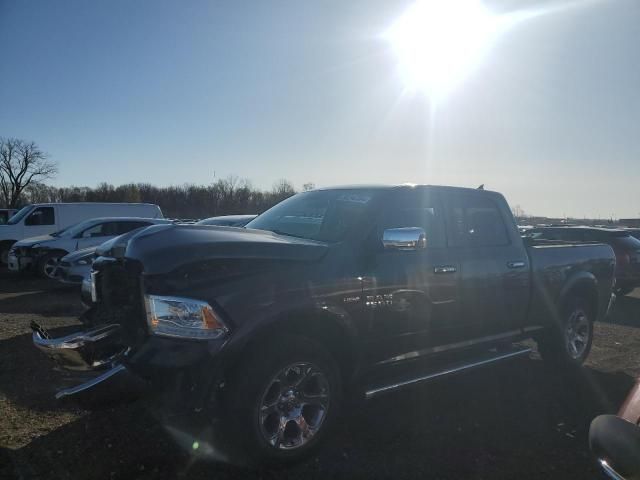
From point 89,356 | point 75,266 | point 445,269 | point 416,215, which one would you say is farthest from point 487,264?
point 75,266

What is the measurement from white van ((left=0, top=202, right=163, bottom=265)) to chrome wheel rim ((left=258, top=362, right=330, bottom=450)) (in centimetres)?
1550

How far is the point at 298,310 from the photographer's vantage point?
3188mm

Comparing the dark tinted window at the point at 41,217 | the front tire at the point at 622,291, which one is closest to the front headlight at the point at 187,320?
the front tire at the point at 622,291

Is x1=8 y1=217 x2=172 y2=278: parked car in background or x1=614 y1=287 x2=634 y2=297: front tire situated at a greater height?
x1=8 y1=217 x2=172 y2=278: parked car in background

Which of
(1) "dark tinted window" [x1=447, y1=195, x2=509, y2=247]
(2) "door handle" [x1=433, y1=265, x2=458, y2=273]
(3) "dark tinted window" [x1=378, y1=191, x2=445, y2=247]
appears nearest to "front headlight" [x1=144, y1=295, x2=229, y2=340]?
(3) "dark tinted window" [x1=378, y1=191, x2=445, y2=247]

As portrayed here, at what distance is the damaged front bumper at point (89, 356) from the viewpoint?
9.52ft

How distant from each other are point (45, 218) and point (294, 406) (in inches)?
622

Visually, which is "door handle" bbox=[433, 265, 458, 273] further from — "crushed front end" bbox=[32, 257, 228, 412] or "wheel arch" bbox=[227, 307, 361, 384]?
"crushed front end" bbox=[32, 257, 228, 412]

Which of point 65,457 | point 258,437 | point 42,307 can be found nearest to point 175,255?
point 258,437

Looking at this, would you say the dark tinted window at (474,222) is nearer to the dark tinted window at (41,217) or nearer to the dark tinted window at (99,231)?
the dark tinted window at (99,231)

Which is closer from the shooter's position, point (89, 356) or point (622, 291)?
point (89, 356)

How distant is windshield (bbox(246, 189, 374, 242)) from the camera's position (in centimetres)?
396

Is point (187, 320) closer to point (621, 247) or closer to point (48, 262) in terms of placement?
point (48, 262)

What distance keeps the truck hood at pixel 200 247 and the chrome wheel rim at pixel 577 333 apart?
3874 millimetres
